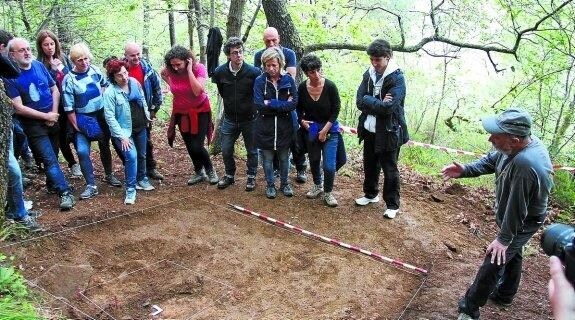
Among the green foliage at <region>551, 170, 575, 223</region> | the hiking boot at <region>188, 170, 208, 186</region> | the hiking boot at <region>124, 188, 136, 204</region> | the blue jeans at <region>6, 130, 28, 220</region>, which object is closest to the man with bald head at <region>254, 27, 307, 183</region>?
the hiking boot at <region>188, 170, 208, 186</region>

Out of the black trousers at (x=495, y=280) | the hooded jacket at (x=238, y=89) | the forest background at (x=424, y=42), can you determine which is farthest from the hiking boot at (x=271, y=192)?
the black trousers at (x=495, y=280)

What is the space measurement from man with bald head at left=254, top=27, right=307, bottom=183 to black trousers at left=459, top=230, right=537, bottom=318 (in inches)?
112

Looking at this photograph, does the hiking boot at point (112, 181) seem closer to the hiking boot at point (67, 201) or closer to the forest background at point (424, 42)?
the hiking boot at point (67, 201)

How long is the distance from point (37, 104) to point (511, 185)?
4.74 meters

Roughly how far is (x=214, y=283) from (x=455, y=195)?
395 centimetres

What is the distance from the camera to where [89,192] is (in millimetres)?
5324

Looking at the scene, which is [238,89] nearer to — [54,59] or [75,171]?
[54,59]

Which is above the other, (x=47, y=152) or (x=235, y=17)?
(x=235, y=17)

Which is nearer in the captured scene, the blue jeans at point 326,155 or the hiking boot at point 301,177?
the blue jeans at point 326,155

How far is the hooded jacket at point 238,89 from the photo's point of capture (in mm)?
5418

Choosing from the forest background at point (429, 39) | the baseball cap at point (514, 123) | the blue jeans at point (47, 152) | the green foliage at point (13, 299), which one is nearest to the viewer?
the green foliage at point (13, 299)

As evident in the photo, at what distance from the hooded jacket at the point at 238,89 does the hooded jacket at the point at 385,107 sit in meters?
1.40

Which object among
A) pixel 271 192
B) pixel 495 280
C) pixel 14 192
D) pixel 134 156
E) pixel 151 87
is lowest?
pixel 271 192

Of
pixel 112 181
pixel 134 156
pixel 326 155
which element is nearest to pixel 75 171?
pixel 112 181
